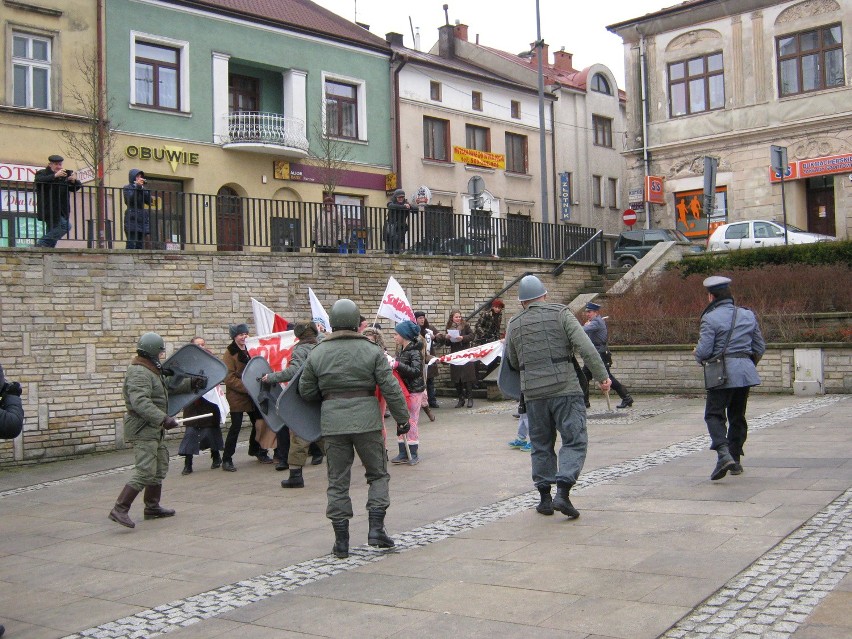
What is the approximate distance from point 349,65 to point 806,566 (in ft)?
91.5

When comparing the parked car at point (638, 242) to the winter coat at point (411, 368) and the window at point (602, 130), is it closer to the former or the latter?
the window at point (602, 130)

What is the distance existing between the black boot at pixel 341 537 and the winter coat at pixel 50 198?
10.5m

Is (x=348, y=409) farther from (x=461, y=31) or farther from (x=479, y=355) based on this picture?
(x=461, y=31)

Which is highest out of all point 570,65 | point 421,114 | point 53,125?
point 570,65

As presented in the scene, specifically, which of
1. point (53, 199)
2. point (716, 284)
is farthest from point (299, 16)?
point (716, 284)

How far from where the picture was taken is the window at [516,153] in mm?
38250

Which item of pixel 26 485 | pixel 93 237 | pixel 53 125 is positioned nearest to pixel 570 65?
pixel 53 125

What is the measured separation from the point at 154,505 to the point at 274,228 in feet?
33.2

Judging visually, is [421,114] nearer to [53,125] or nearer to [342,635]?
[53,125]

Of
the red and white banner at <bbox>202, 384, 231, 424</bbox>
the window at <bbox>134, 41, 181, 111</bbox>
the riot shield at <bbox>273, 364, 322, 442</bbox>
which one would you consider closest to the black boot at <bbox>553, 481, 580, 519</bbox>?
the riot shield at <bbox>273, 364, 322, 442</bbox>

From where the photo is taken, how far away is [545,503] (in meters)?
7.77

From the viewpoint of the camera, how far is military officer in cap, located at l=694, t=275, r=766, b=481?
28.0 ft

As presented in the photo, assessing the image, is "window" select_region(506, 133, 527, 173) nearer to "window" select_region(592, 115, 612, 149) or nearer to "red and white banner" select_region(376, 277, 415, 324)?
"window" select_region(592, 115, 612, 149)

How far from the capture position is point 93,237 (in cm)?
1554
